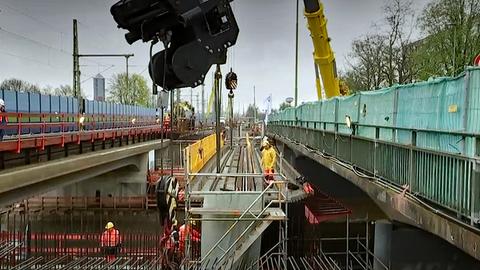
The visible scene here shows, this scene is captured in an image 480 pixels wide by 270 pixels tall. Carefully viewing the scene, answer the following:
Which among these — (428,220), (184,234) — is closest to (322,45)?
(184,234)

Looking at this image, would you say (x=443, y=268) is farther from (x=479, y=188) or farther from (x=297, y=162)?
(x=297, y=162)

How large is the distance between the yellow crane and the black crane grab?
16.5 m

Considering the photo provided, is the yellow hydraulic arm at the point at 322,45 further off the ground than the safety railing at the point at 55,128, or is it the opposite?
the yellow hydraulic arm at the point at 322,45

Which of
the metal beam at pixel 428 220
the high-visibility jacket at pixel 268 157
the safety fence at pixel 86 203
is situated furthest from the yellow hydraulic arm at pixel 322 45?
the safety fence at pixel 86 203

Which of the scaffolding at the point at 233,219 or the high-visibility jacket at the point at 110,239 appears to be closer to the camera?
the scaffolding at the point at 233,219

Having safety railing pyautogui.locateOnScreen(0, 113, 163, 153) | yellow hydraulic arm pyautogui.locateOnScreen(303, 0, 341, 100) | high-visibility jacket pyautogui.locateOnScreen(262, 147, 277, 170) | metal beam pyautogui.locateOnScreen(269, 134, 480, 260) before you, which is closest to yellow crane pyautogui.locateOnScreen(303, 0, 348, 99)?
yellow hydraulic arm pyautogui.locateOnScreen(303, 0, 341, 100)


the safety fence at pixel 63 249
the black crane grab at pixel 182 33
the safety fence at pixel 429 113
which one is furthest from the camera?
the safety fence at pixel 63 249

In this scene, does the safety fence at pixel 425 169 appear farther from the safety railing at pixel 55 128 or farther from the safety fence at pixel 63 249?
the safety railing at pixel 55 128

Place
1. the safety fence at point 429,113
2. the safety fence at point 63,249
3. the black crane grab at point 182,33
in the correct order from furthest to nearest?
the safety fence at point 63,249 → the safety fence at point 429,113 → the black crane grab at point 182,33

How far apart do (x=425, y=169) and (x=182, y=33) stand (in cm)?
393

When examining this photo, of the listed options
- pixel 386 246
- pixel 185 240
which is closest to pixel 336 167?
pixel 386 246

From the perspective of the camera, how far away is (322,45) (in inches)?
891

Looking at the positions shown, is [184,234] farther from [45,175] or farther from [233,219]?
[45,175]

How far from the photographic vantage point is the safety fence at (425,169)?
5.02 metres
